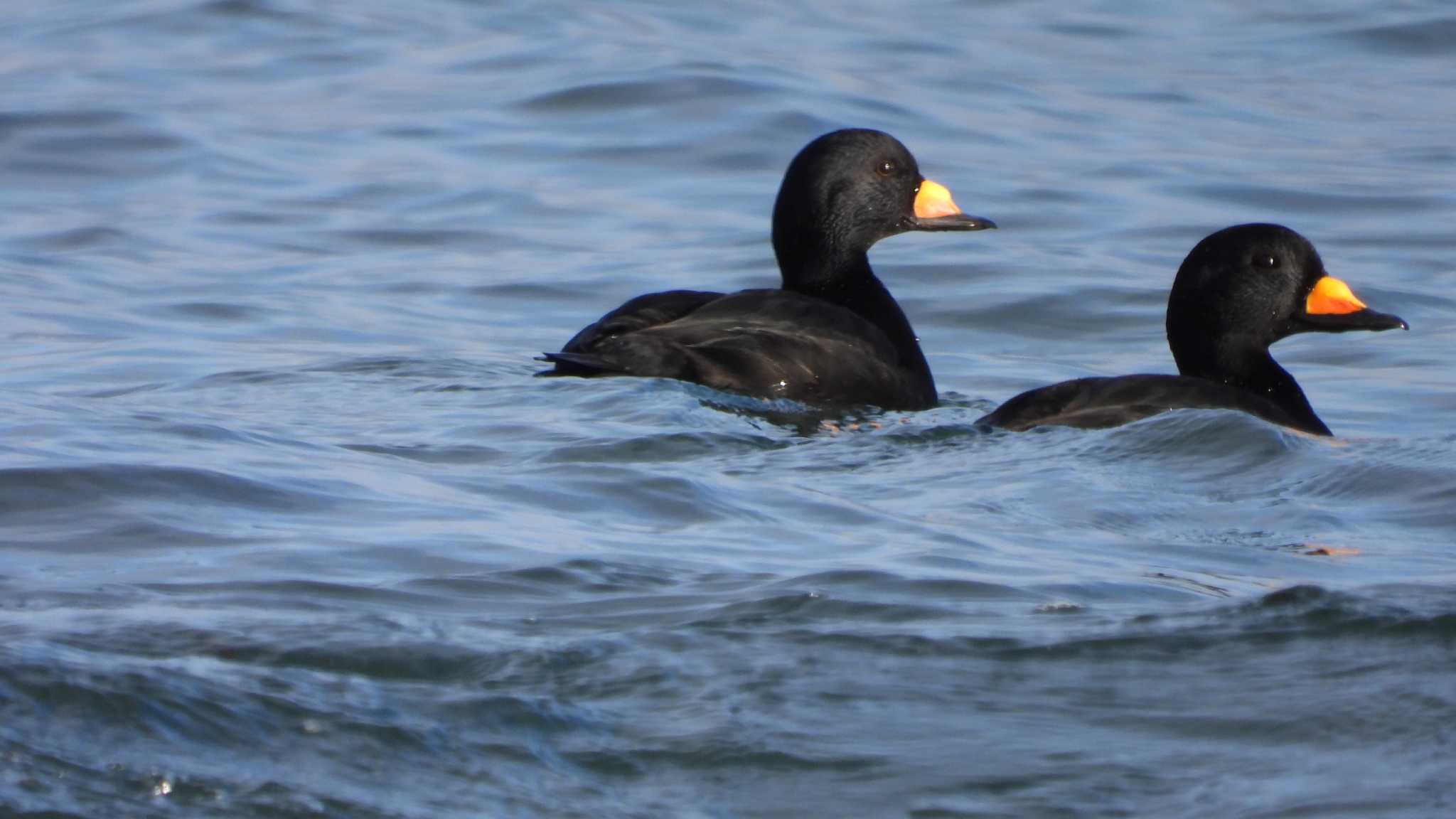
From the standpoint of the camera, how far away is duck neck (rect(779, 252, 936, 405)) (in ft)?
24.4

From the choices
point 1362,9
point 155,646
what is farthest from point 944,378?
point 1362,9

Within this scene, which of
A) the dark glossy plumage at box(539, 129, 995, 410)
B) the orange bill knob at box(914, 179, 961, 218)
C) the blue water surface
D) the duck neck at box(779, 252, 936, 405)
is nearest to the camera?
the blue water surface

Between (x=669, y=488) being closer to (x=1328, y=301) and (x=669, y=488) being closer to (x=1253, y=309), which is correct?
(x=1253, y=309)

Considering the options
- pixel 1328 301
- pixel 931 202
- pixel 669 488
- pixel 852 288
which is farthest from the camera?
pixel 931 202

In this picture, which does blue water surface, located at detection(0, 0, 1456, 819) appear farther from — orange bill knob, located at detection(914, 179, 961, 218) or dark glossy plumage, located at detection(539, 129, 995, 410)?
orange bill knob, located at detection(914, 179, 961, 218)

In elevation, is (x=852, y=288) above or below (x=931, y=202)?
below

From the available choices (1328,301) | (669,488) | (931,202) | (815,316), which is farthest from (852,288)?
(669,488)

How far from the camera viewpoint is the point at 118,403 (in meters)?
6.53

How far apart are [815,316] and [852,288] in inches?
29.9

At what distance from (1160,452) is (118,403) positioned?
3.03 meters

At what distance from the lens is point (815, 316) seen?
6.96m

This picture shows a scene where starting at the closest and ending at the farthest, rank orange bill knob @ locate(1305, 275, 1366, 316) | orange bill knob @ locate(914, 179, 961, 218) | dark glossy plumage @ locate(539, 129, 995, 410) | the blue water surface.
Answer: the blue water surface, dark glossy plumage @ locate(539, 129, 995, 410), orange bill knob @ locate(1305, 275, 1366, 316), orange bill knob @ locate(914, 179, 961, 218)

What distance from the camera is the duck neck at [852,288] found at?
293 inches

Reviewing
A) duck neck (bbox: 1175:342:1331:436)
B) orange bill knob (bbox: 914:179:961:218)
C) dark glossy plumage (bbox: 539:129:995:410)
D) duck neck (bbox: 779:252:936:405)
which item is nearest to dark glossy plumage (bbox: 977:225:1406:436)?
duck neck (bbox: 1175:342:1331:436)
